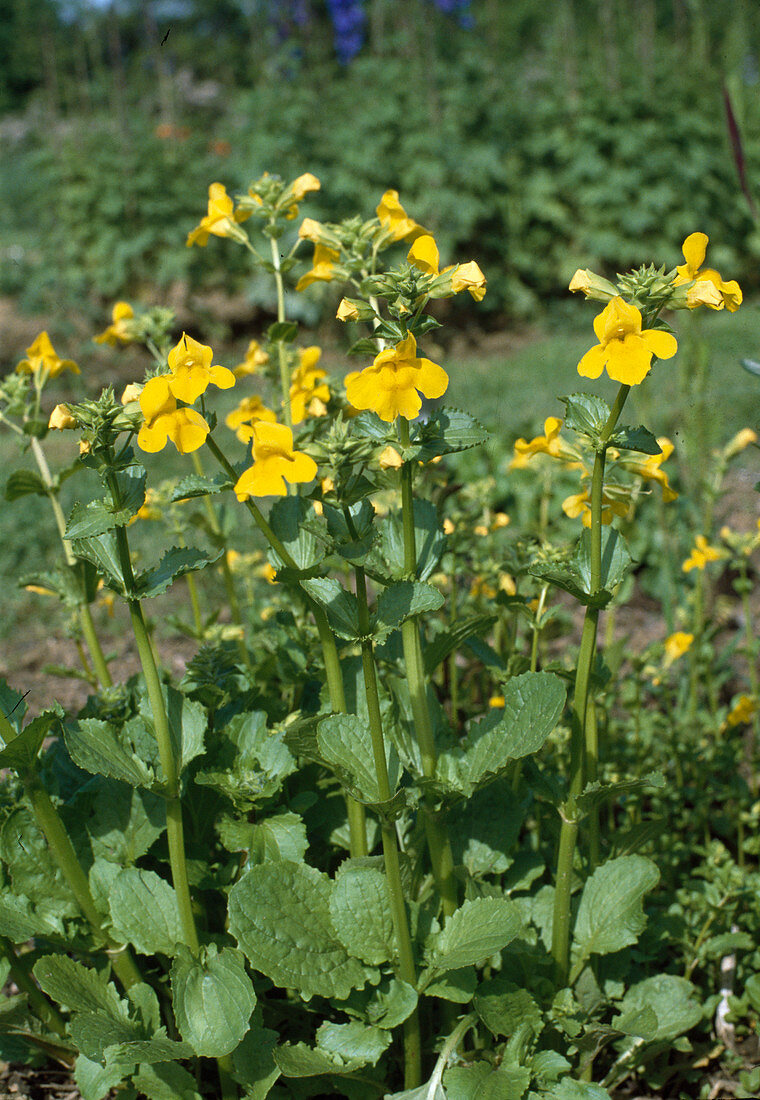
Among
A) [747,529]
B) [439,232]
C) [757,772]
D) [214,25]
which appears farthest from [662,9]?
[757,772]

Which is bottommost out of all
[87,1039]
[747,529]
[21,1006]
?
[747,529]

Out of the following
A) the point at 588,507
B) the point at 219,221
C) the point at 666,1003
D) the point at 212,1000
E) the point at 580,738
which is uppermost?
the point at 219,221

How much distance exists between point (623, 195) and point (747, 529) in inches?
213

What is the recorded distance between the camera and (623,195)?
8.17 m

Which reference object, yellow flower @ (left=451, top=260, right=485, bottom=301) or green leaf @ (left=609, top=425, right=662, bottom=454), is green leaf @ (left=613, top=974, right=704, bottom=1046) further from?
yellow flower @ (left=451, top=260, right=485, bottom=301)

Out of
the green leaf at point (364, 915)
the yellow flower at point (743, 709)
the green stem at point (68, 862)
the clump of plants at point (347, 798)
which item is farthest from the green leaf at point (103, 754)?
the yellow flower at point (743, 709)

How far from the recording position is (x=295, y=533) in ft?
4.97

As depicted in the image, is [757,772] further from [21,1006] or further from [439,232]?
[439,232]

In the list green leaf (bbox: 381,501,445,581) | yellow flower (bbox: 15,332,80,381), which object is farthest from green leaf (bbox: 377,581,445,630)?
yellow flower (bbox: 15,332,80,381)

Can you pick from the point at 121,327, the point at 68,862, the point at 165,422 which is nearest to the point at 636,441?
the point at 165,422

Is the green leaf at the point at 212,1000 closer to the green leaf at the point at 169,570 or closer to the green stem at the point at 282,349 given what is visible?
the green leaf at the point at 169,570

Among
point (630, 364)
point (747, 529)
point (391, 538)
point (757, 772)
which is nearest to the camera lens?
point (630, 364)

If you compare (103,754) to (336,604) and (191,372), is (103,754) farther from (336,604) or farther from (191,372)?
(191,372)

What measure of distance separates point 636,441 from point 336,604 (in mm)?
493
